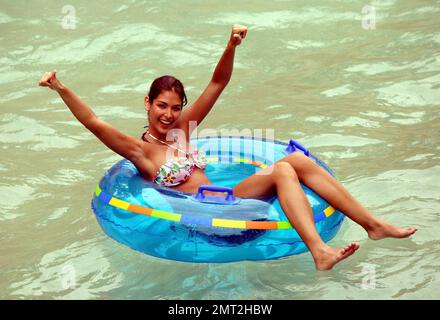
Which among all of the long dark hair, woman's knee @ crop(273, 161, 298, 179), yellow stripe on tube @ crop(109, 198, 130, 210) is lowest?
yellow stripe on tube @ crop(109, 198, 130, 210)

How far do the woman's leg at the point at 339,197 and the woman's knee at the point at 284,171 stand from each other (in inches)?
2.2

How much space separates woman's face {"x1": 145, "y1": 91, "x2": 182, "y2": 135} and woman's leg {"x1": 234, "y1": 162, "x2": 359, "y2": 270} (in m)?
0.53

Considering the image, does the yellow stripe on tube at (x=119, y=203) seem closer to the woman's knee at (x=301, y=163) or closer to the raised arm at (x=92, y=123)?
the raised arm at (x=92, y=123)

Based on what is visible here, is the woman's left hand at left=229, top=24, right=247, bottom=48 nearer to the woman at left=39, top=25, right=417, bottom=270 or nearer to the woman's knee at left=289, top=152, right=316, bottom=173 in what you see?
the woman at left=39, top=25, right=417, bottom=270

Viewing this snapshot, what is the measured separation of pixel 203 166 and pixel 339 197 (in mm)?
865

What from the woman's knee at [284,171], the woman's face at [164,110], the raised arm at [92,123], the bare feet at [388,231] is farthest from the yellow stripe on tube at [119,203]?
the bare feet at [388,231]

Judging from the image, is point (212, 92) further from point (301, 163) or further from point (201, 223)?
point (201, 223)

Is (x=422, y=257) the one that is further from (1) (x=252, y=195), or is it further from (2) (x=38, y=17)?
(2) (x=38, y=17)

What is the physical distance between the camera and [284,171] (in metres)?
3.91

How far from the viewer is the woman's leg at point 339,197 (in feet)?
12.7

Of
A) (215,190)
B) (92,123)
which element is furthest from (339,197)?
(92,123)

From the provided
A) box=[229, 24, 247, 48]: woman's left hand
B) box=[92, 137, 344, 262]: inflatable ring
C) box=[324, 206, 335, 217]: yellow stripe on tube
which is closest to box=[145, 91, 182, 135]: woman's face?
box=[92, 137, 344, 262]: inflatable ring

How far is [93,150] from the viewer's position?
570 cm

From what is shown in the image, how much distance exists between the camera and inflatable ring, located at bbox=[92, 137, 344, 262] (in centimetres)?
374
